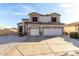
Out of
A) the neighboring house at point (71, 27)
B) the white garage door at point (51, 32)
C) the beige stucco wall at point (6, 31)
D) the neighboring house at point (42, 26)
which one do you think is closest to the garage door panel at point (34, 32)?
the neighboring house at point (42, 26)

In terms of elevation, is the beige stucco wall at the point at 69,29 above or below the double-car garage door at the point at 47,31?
above

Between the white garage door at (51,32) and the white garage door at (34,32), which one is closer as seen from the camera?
the white garage door at (34,32)

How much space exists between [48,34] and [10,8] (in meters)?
2.55

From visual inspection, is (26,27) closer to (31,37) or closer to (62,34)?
(31,37)

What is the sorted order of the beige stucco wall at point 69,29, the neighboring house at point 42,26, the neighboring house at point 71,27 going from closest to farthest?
the neighboring house at point 71,27 → the beige stucco wall at point 69,29 → the neighboring house at point 42,26

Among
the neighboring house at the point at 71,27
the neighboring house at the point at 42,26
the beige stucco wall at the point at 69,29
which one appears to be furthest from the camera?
the neighboring house at the point at 42,26

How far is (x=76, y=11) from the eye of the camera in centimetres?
629

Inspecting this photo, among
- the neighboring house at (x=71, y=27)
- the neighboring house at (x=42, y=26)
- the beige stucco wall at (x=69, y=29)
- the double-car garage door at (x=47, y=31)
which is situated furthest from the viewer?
the double-car garage door at (x=47, y=31)

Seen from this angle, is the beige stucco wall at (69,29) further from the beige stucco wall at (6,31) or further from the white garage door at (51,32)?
the beige stucco wall at (6,31)

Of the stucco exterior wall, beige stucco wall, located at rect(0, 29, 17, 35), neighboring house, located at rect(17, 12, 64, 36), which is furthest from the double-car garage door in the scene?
beige stucco wall, located at rect(0, 29, 17, 35)

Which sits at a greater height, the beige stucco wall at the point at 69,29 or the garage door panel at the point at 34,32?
the beige stucco wall at the point at 69,29

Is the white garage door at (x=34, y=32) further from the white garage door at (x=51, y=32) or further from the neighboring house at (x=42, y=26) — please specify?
the white garage door at (x=51, y=32)

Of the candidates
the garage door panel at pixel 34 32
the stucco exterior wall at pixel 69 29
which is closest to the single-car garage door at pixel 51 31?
the garage door panel at pixel 34 32

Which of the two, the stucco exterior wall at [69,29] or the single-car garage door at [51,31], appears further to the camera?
the single-car garage door at [51,31]
